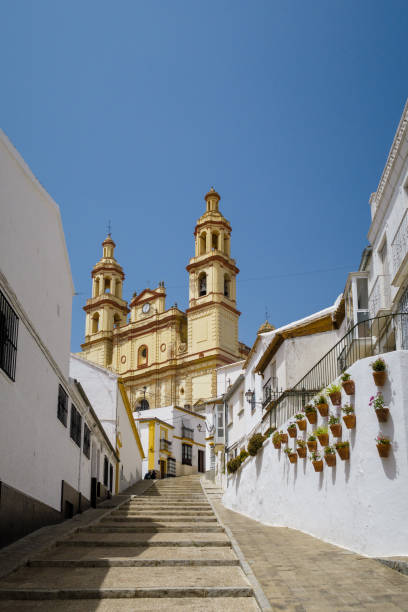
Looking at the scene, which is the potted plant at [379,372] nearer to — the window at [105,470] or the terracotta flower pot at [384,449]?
the terracotta flower pot at [384,449]

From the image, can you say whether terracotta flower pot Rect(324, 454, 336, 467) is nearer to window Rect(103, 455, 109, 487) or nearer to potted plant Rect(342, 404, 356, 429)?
potted plant Rect(342, 404, 356, 429)

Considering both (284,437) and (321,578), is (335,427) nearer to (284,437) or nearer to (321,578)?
(321,578)

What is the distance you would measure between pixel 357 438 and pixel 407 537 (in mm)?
1793

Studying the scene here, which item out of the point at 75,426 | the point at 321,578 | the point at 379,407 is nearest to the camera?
the point at 321,578

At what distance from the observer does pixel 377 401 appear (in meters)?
10.0

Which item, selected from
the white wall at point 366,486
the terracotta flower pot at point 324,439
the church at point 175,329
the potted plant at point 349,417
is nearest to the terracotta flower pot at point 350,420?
the potted plant at point 349,417

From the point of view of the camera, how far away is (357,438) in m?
10.6

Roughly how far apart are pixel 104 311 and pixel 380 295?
5548 centimetres

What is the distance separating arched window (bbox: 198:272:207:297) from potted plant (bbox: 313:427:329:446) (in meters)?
49.7

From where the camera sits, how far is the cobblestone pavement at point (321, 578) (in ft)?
22.8

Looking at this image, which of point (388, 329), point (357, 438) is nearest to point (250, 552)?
point (357, 438)

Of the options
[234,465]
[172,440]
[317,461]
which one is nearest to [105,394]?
[234,465]

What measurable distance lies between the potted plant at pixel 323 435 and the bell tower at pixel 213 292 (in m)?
45.0

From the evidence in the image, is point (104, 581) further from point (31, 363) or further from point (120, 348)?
point (120, 348)
